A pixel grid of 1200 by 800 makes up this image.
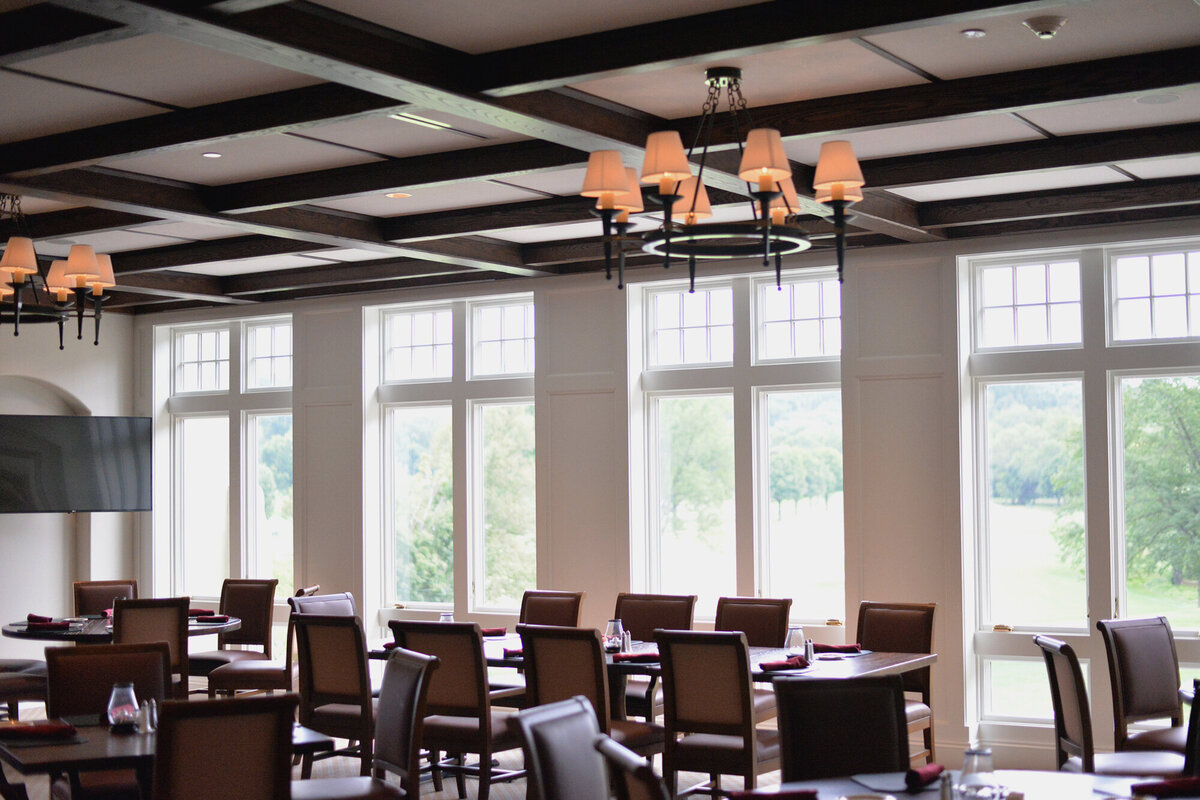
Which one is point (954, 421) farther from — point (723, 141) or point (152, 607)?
point (152, 607)

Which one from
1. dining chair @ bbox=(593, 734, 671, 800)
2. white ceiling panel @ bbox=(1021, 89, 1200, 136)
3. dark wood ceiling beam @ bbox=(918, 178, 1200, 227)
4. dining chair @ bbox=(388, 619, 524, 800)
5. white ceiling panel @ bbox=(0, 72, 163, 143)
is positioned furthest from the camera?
dark wood ceiling beam @ bbox=(918, 178, 1200, 227)

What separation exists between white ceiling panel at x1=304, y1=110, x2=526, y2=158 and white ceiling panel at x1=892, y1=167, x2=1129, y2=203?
95.9 inches

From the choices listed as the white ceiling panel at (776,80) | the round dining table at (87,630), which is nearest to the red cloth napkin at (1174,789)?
the white ceiling panel at (776,80)

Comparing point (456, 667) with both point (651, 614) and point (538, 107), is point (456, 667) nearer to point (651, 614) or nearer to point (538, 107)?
point (651, 614)

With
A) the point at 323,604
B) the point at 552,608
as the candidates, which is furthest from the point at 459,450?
the point at 552,608

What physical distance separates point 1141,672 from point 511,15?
4499mm

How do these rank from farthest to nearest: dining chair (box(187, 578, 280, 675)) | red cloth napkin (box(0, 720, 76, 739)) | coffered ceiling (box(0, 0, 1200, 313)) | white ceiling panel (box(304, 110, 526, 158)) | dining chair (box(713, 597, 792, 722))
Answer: dining chair (box(187, 578, 280, 675)) < dining chair (box(713, 597, 792, 722)) < white ceiling panel (box(304, 110, 526, 158)) < red cloth napkin (box(0, 720, 76, 739)) < coffered ceiling (box(0, 0, 1200, 313))

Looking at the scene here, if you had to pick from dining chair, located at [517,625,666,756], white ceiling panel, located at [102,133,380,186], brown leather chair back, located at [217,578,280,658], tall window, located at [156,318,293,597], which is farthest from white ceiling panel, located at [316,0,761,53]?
tall window, located at [156,318,293,597]

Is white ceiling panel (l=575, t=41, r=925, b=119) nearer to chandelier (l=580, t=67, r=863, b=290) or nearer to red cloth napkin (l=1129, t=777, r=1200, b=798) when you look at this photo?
chandelier (l=580, t=67, r=863, b=290)

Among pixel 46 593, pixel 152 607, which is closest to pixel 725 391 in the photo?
pixel 152 607

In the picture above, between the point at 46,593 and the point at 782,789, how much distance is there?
9.15 meters

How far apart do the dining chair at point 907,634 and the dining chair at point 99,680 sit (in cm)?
372

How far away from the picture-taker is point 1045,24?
4.19 metres

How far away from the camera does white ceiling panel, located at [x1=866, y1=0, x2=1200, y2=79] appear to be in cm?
416
